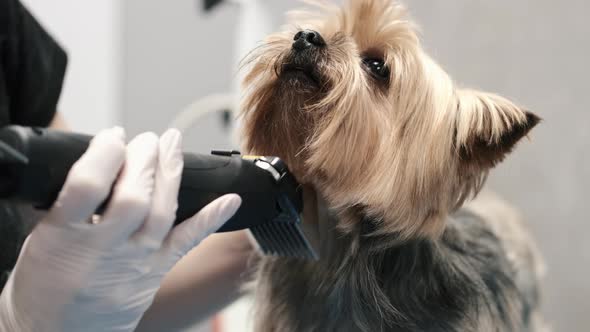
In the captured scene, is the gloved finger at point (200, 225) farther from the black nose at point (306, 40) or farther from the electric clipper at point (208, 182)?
the black nose at point (306, 40)

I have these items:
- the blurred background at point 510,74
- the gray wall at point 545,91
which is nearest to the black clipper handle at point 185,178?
the blurred background at point 510,74

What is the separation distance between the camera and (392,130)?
853 millimetres

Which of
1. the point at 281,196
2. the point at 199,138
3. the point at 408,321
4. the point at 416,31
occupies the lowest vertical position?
the point at 199,138

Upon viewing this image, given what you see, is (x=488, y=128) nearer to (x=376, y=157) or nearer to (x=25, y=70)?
(x=376, y=157)

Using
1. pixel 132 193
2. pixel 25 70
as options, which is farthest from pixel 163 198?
pixel 25 70

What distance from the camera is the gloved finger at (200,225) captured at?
2.19 feet

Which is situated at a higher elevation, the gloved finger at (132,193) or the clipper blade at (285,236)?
the gloved finger at (132,193)

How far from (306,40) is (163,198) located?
1.12 feet

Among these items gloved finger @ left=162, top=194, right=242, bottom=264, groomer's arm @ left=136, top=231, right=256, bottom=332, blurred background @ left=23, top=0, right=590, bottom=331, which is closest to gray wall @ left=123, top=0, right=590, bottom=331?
blurred background @ left=23, top=0, right=590, bottom=331

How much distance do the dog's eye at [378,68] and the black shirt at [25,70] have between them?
0.66 metres

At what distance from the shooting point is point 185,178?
0.66 meters

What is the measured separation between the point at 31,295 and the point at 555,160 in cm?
153

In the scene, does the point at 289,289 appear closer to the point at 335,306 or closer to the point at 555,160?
the point at 335,306

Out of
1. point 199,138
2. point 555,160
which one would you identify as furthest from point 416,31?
point 199,138
